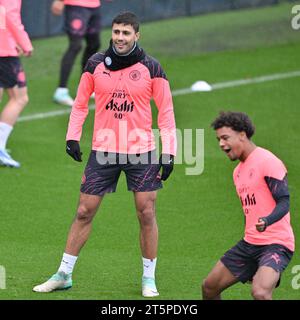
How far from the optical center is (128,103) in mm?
10734

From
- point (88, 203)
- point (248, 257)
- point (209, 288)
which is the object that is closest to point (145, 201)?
point (88, 203)

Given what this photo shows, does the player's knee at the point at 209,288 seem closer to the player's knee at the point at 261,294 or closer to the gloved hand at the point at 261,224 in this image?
the player's knee at the point at 261,294

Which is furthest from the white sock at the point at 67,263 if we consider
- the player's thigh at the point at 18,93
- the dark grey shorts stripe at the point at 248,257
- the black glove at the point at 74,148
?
the player's thigh at the point at 18,93

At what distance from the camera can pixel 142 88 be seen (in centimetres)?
1073

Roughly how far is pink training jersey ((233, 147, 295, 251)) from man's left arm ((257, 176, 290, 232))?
0.04m

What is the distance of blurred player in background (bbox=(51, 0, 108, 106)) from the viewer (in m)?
17.9

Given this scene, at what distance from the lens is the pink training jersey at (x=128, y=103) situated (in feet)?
→ 35.2

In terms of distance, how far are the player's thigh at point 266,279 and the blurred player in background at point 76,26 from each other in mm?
9084

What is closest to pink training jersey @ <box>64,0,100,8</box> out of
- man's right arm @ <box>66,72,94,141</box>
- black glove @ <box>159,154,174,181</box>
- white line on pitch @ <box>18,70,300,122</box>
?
white line on pitch @ <box>18,70,300,122</box>

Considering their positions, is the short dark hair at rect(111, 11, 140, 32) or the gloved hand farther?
the short dark hair at rect(111, 11, 140, 32)

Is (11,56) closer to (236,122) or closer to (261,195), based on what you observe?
(236,122)

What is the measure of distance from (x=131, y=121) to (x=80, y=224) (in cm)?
104

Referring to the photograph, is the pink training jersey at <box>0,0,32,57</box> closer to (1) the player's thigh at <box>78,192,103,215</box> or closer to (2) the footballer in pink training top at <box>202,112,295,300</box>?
(1) the player's thigh at <box>78,192,103,215</box>
